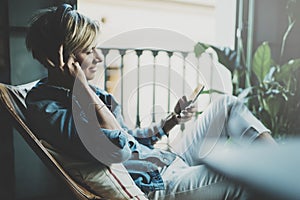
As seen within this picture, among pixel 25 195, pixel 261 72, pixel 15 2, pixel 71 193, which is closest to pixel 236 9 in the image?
pixel 261 72

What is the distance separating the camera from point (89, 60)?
1110 mm

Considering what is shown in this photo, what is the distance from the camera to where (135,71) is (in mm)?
1185

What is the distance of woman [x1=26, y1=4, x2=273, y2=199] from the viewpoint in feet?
3.48

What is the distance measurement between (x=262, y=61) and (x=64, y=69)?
81cm

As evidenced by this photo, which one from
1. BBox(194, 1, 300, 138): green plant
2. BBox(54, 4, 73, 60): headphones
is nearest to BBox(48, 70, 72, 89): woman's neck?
BBox(54, 4, 73, 60): headphones

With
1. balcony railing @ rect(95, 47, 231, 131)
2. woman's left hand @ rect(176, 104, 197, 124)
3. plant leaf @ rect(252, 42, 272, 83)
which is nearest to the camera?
balcony railing @ rect(95, 47, 231, 131)

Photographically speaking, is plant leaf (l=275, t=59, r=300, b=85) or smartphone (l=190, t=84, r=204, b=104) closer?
smartphone (l=190, t=84, r=204, b=104)

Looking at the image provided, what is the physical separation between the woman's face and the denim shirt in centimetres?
5

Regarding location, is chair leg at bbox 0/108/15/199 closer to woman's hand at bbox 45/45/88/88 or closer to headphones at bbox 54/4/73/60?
woman's hand at bbox 45/45/88/88

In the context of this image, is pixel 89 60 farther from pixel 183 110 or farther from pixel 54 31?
pixel 183 110

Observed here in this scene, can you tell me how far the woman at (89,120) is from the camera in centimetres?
106

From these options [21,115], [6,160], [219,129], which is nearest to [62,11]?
[21,115]

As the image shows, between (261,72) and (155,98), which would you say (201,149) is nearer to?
(155,98)

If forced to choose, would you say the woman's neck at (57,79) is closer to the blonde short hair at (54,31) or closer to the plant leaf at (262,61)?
the blonde short hair at (54,31)
